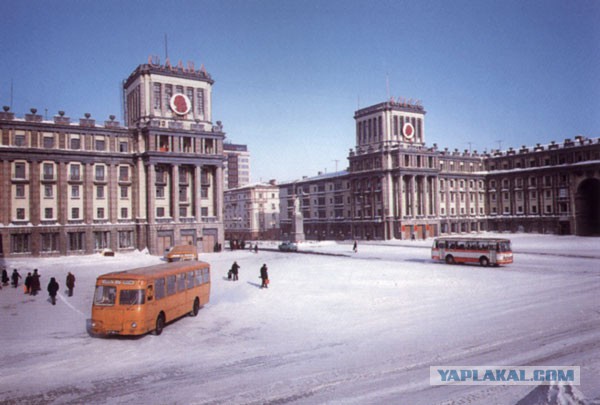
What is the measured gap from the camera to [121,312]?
20.2 metres

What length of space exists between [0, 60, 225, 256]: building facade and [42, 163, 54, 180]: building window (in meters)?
0.12

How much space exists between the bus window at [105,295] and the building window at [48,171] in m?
48.3

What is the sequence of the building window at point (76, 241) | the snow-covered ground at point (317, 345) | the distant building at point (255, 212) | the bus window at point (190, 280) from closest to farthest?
the snow-covered ground at point (317, 345)
the bus window at point (190, 280)
the building window at point (76, 241)
the distant building at point (255, 212)

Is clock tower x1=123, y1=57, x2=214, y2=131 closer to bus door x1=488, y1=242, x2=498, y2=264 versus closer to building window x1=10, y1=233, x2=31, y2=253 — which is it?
building window x1=10, y1=233, x2=31, y2=253

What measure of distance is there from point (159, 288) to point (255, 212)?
109 meters

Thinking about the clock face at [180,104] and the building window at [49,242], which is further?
the clock face at [180,104]

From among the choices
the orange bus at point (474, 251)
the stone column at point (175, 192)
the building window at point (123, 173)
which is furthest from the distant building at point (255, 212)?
the orange bus at point (474, 251)

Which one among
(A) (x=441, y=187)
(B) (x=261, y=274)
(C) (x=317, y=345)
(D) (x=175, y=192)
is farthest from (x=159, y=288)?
(A) (x=441, y=187)

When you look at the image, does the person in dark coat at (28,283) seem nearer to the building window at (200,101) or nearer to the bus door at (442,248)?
the bus door at (442,248)

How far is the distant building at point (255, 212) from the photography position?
130 meters

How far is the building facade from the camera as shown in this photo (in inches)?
2395

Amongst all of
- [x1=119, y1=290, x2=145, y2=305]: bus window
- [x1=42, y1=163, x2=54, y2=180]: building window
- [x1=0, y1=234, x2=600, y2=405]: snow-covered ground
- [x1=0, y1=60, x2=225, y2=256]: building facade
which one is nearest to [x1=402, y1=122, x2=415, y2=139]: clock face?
[x1=0, y1=60, x2=225, y2=256]: building facade

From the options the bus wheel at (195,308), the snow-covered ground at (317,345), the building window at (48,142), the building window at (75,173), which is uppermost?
the building window at (48,142)

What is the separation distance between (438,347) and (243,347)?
7394 millimetres
